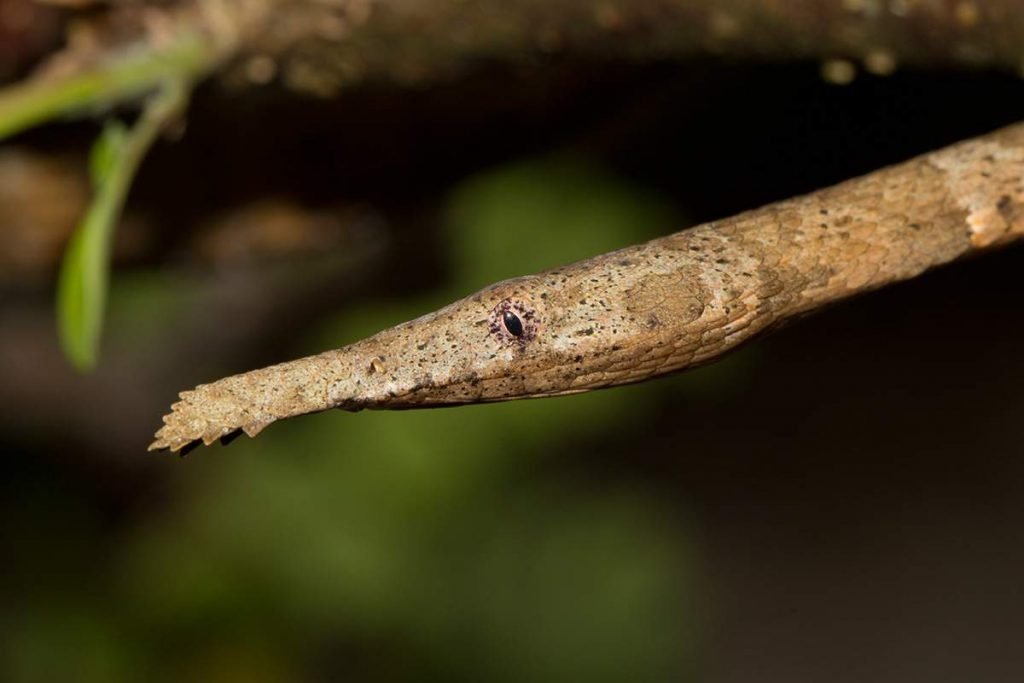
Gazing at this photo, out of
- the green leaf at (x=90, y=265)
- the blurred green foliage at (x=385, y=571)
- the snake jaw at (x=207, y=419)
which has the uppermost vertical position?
the green leaf at (x=90, y=265)

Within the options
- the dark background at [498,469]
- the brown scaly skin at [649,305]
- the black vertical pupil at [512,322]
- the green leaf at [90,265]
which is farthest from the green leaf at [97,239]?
the black vertical pupil at [512,322]

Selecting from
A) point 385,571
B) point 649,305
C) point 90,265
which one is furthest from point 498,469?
point 649,305

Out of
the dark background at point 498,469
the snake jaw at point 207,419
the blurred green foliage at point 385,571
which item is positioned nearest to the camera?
the snake jaw at point 207,419

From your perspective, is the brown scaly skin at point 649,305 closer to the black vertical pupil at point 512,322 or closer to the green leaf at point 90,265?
the black vertical pupil at point 512,322

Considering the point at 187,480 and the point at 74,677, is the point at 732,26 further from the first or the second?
the point at 74,677

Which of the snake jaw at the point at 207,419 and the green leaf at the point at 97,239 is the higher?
the green leaf at the point at 97,239

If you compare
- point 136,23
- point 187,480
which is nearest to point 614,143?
point 136,23
